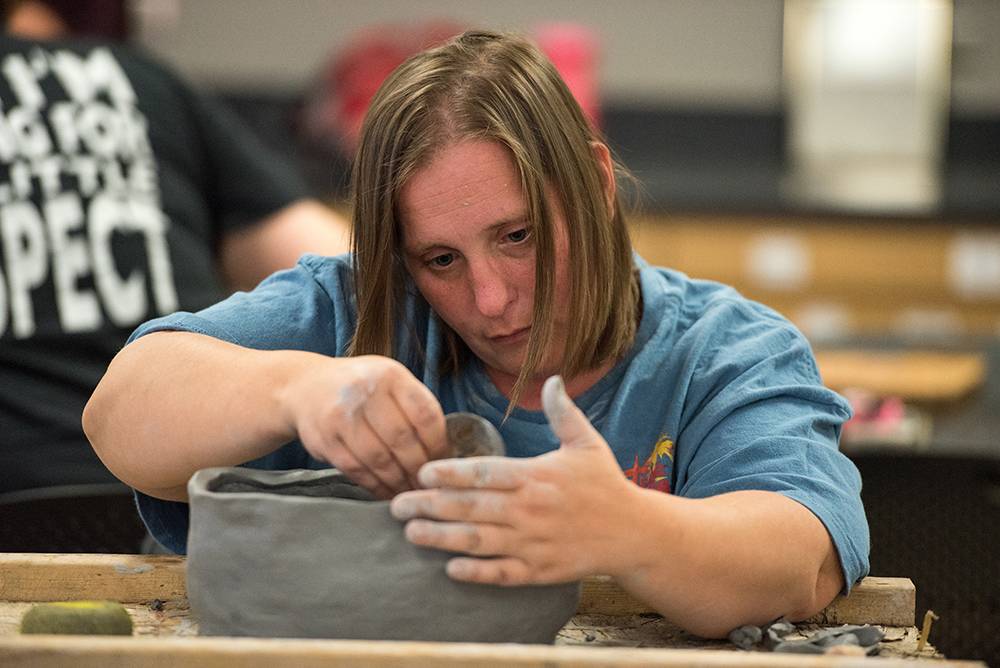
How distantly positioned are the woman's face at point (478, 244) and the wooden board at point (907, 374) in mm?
1135

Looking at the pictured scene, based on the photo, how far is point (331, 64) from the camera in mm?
4039

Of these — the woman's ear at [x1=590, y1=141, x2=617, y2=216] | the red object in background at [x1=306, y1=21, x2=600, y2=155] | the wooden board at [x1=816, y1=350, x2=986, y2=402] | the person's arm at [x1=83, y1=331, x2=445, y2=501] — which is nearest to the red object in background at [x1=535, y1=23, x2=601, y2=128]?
the red object in background at [x1=306, y1=21, x2=600, y2=155]

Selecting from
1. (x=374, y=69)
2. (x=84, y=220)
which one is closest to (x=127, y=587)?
(x=84, y=220)

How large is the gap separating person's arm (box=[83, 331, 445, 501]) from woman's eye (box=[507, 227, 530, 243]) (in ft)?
0.64

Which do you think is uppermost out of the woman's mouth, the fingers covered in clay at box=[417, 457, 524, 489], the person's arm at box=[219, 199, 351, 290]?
the fingers covered in clay at box=[417, 457, 524, 489]

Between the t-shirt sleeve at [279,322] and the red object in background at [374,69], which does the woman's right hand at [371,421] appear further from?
the red object in background at [374,69]

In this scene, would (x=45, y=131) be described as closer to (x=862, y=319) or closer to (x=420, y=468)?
(x=420, y=468)

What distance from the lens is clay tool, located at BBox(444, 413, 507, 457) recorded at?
888 millimetres

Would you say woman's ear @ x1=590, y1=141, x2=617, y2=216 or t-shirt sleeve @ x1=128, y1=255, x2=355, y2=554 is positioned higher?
woman's ear @ x1=590, y1=141, x2=617, y2=216

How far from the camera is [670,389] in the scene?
1103 mm

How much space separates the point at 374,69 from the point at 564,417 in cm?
317

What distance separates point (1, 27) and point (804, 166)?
280 cm

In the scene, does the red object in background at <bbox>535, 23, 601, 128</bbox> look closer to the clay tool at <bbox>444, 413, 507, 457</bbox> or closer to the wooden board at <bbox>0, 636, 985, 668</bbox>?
the clay tool at <bbox>444, 413, 507, 457</bbox>

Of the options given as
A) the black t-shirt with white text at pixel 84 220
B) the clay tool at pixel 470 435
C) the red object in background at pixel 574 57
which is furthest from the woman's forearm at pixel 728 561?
the red object in background at pixel 574 57
